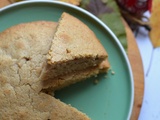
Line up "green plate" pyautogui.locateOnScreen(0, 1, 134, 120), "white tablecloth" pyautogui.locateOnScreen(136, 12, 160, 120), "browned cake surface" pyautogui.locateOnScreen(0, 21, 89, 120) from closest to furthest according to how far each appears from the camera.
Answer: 1. "browned cake surface" pyautogui.locateOnScreen(0, 21, 89, 120)
2. "green plate" pyautogui.locateOnScreen(0, 1, 134, 120)
3. "white tablecloth" pyautogui.locateOnScreen(136, 12, 160, 120)

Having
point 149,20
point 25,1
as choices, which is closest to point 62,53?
point 25,1

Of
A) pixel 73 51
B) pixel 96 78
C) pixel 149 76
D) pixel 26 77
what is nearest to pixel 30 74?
pixel 26 77

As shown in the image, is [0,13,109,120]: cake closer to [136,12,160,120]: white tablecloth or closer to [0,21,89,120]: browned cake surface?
[0,21,89,120]: browned cake surface

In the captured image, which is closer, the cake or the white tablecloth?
the cake

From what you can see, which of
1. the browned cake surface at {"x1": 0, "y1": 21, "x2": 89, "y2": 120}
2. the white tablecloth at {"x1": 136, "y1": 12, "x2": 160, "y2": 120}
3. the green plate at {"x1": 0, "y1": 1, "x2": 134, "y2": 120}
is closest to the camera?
the browned cake surface at {"x1": 0, "y1": 21, "x2": 89, "y2": 120}

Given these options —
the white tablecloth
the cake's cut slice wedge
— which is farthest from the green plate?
the white tablecloth

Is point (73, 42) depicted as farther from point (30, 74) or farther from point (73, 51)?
point (30, 74)

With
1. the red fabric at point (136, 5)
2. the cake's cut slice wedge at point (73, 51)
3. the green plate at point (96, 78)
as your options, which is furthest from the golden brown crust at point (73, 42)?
the red fabric at point (136, 5)
